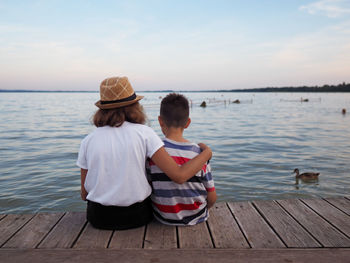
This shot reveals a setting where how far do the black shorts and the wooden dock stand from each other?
6 cm

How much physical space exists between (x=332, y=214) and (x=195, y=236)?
65.7 inches

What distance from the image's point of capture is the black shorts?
272 cm

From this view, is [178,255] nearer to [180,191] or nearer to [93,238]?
[180,191]

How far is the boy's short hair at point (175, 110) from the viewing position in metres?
2.55

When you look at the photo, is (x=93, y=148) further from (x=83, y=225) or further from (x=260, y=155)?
(x=260, y=155)

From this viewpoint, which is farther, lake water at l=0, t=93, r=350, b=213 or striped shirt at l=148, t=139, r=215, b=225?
lake water at l=0, t=93, r=350, b=213

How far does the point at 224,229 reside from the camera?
285 centimetres

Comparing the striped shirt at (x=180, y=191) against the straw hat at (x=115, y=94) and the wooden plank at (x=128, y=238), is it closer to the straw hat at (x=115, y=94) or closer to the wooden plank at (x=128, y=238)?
the wooden plank at (x=128, y=238)

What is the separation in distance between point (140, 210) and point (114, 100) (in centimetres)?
108

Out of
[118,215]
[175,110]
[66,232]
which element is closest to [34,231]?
[66,232]

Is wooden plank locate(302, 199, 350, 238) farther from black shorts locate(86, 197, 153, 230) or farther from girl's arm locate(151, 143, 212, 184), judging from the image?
black shorts locate(86, 197, 153, 230)

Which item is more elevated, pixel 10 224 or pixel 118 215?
pixel 118 215

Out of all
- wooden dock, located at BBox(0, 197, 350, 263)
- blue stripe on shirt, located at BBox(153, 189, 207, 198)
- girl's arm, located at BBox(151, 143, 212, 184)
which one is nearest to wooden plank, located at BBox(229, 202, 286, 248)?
wooden dock, located at BBox(0, 197, 350, 263)

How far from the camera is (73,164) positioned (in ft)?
32.7
